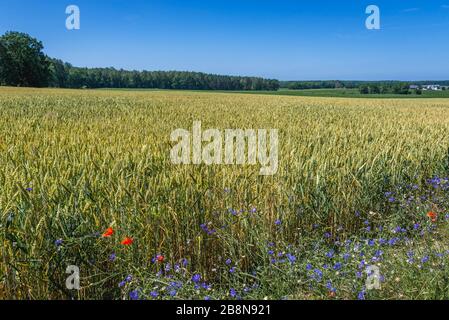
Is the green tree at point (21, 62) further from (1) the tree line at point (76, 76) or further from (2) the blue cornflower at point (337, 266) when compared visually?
(2) the blue cornflower at point (337, 266)

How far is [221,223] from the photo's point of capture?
3.34 meters

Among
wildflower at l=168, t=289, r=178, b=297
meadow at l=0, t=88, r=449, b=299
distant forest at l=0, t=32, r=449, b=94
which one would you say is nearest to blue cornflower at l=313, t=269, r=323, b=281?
meadow at l=0, t=88, r=449, b=299

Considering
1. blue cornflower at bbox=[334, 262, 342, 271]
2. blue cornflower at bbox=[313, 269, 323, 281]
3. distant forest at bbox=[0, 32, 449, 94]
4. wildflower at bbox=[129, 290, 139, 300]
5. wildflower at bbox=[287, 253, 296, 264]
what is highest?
distant forest at bbox=[0, 32, 449, 94]

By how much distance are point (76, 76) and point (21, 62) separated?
26.9m

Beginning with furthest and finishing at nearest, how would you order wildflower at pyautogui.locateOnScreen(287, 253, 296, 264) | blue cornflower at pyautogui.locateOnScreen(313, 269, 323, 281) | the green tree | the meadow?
the green tree, wildflower at pyautogui.locateOnScreen(287, 253, 296, 264), blue cornflower at pyautogui.locateOnScreen(313, 269, 323, 281), the meadow

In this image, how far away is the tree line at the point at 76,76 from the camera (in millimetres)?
67812

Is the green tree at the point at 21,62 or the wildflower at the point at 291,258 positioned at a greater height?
the green tree at the point at 21,62

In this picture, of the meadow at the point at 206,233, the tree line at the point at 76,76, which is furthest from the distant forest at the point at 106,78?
the meadow at the point at 206,233

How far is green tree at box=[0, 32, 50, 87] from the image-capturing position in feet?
221

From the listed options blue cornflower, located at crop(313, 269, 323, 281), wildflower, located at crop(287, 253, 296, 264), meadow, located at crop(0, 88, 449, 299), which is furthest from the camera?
wildflower, located at crop(287, 253, 296, 264)

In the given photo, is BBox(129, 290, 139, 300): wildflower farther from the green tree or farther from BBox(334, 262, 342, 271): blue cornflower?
the green tree

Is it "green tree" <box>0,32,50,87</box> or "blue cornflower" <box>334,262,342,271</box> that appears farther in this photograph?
"green tree" <box>0,32,50,87</box>
